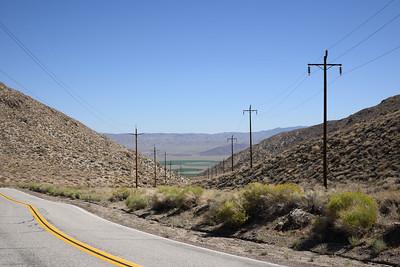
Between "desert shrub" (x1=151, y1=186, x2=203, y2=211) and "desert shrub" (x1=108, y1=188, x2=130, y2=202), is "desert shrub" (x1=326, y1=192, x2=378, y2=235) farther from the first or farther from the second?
Answer: "desert shrub" (x1=108, y1=188, x2=130, y2=202)

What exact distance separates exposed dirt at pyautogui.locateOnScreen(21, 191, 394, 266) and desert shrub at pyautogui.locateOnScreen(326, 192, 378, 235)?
74 cm

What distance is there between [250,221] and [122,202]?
545 inches

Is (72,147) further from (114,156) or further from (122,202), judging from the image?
(122,202)

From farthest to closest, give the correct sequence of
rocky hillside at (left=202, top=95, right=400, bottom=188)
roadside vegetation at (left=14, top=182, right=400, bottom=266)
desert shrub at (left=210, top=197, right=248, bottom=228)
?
rocky hillside at (left=202, top=95, right=400, bottom=188)
desert shrub at (left=210, top=197, right=248, bottom=228)
roadside vegetation at (left=14, top=182, right=400, bottom=266)

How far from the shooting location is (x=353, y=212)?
11.5 metres

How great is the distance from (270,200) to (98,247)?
6717 mm

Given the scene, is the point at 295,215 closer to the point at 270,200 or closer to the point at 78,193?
the point at 270,200

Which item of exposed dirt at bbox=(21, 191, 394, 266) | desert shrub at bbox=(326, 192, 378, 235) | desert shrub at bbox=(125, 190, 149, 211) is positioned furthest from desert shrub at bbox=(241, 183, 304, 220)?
Answer: desert shrub at bbox=(125, 190, 149, 211)

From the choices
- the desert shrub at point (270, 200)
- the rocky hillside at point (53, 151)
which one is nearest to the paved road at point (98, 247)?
the desert shrub at point (270, 200)

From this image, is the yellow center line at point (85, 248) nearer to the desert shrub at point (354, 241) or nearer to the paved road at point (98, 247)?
the paved road at point (98, 247)

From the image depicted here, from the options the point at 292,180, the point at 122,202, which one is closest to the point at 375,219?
the point at 122,202

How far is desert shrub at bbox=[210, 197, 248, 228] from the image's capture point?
15.2 m

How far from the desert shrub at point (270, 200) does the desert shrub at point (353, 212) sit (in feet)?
7.45

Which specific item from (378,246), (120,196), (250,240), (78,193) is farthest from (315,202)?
(78,193)
